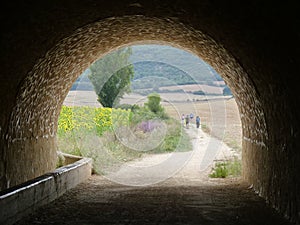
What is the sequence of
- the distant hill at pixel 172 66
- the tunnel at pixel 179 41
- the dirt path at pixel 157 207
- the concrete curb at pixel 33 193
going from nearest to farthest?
the concrete curb at pixel 33 193
the tunnel at pixel 179 41
the dirt path at pixel 157 207
the distant hill at pixel 172 66

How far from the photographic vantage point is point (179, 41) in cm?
1240

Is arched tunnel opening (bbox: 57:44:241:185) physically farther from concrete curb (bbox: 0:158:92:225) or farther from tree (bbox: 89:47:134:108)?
concrete curb (bbox: 0:158:92:225)

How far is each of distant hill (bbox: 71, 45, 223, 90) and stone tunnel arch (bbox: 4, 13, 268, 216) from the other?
13.5m

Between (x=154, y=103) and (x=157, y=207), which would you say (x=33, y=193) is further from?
(x=154, y=103)

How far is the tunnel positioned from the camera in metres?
6.48

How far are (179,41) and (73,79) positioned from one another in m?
3.02

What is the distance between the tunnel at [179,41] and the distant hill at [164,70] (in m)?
14.4

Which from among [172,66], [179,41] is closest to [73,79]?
[179,41]

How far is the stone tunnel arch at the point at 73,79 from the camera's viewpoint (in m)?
9.13

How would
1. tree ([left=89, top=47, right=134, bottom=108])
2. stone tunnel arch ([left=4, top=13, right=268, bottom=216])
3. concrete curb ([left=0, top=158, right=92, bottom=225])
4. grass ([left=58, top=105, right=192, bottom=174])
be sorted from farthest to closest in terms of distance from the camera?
tree ([left=89, top=47, right=134, bottom=108])
grass ([left=58, top=105, right=192, bottom=174])
stone tunnel arch ([left=4, top=13, right=268, bottom=216])
concrete curb ([left=0, top=158, right=92, bottom=225])

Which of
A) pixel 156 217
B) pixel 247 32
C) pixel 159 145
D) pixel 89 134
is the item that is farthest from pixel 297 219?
pixel 159 145

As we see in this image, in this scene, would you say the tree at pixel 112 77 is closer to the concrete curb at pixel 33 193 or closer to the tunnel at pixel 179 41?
the tunnel at pixel 179 41

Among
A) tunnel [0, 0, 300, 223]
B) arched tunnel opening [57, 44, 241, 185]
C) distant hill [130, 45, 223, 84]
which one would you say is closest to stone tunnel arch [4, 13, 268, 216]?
tunnel [0, 0, 300, 223]

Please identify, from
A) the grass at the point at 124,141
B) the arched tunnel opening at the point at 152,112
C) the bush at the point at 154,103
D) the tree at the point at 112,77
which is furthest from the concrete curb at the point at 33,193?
the bush at the point at 154,103
